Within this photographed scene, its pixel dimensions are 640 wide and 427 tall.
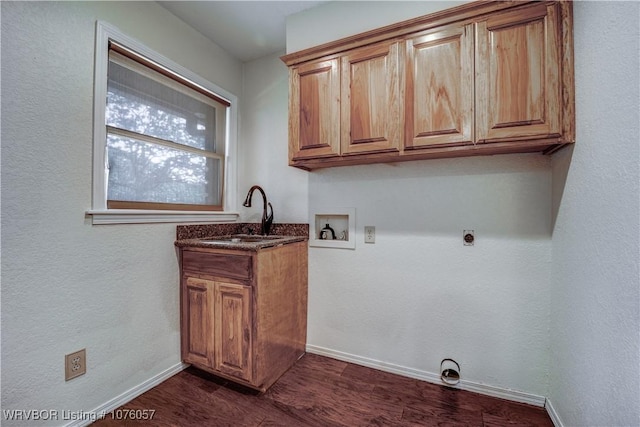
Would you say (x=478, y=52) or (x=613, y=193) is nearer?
(x=613, y=193)

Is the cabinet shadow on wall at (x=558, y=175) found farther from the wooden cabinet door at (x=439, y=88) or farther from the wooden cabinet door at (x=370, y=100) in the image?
the wooden cabinet door at (x=370, y=100)

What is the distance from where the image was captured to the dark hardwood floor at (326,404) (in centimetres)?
143

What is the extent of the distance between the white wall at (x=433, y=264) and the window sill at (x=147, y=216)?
2.78 feet

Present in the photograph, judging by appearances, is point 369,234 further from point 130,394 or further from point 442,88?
point 130,394

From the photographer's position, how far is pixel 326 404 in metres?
1.56

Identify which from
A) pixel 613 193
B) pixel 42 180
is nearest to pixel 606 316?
pixel 613 193

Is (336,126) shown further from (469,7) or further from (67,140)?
(67,140)

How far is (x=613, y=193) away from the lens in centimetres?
96

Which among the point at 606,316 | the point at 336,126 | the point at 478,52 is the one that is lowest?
the point at 606,316

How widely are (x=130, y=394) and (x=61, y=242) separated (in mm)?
995

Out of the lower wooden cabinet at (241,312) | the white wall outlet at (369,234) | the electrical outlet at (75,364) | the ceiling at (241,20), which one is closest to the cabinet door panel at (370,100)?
the white wall outlet at (369,234)

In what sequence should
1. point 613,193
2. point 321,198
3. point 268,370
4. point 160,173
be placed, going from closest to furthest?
point 613,193
point 268,370
point 160,173
point 321,198

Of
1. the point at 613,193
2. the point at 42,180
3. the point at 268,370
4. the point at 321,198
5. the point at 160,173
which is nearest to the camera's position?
Answer: the point at 613,193

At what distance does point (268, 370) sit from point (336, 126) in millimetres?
1616
